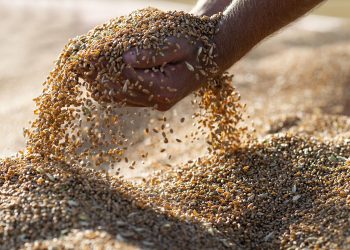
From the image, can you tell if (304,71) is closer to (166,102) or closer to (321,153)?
(321,153)

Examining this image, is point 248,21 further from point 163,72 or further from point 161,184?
point 161,184

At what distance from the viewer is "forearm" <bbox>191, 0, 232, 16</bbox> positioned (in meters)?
2.57

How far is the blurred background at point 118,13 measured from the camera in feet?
12.2

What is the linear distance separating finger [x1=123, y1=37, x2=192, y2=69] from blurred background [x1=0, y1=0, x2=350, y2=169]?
1.21m

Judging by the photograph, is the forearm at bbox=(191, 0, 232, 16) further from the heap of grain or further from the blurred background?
the blurred background

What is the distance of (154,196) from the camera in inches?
88.0

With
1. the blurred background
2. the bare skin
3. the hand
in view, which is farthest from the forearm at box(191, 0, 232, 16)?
the blurred background

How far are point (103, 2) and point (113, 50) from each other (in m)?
3.81

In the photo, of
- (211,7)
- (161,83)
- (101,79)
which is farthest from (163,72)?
(211,7)

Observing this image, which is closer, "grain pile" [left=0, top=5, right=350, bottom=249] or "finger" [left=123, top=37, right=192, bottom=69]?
"grain pile" [left=0, top=5, right=350, bottom=249]

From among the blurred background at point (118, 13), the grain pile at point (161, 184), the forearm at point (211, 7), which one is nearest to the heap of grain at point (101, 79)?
the grain pile at point (161, 184)

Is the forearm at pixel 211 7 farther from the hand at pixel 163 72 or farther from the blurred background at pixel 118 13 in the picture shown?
the blurred background at pixel 118 13

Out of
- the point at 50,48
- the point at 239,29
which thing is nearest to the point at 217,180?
the point at 239,29

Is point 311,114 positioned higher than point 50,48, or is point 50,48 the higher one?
point 50,48
